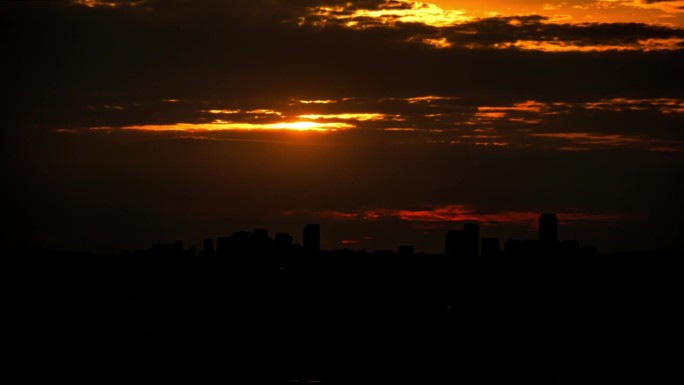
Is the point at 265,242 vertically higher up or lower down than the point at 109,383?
lower down

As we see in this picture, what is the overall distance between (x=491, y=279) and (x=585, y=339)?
33532 millimetres

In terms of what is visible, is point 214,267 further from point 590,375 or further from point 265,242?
point 590,375

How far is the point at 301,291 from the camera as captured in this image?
Answer: 381ft

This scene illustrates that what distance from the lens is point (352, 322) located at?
317ft

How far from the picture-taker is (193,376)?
64.4 metres

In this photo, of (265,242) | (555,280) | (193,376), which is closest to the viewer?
(193,376)

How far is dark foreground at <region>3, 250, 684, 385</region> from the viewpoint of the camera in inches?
2714

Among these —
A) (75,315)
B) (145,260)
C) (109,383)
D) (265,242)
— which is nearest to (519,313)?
(75,315)

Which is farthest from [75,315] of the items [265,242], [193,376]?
[265,242]

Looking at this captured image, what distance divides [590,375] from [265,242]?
84.1 m

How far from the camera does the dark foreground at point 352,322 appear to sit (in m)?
68.9

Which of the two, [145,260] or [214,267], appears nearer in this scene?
[214,267]

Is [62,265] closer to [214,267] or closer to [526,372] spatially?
[214,267]

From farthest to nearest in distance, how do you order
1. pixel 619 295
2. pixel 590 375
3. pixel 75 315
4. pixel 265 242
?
pixel 265 242
pixel 619 295
pixel 75 315
pixel 590 375
